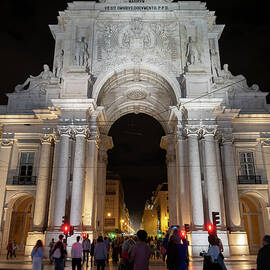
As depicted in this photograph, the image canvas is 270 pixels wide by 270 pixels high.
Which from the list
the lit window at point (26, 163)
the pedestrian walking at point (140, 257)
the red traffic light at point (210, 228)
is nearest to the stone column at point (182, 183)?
the red traffic light at point (210, 228)

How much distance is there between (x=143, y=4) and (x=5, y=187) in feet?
71.4

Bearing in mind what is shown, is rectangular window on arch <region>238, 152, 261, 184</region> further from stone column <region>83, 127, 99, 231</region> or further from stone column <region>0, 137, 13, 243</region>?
stone column <region>0, 137, 13, 243</region>

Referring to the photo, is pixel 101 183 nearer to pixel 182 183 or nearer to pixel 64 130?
pixel 64 130

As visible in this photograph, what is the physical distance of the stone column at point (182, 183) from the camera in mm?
25984

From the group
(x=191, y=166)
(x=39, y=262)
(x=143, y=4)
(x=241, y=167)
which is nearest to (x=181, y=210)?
(x=191, y=166)

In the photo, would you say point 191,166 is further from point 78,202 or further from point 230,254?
point 78,202

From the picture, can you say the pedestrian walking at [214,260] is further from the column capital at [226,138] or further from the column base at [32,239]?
the column capital at [226,138]

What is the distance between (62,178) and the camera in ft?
81.0

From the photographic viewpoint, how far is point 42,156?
2756 cm

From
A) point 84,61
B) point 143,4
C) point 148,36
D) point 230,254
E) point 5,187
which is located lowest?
point 230,254

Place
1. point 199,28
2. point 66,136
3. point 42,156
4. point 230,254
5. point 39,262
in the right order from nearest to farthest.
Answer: point 39,262
point 230,254
point 66,136
point 42,156
point 199,28

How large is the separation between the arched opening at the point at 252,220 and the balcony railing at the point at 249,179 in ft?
5.65

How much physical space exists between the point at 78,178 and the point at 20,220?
34.5ft

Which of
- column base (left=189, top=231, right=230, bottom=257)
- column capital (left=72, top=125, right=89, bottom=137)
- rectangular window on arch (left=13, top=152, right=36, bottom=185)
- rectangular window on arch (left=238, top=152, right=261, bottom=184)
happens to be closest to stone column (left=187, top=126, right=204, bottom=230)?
column base (left=189, top=231, right=230, bottom=257)
